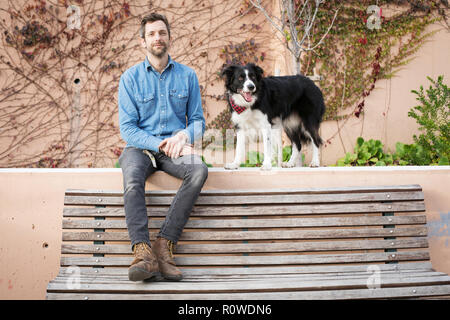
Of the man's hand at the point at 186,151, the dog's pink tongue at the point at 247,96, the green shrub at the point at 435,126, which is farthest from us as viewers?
the green shrub at the point at 435,126

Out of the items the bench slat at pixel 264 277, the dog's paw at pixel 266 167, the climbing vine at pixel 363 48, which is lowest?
the bench slat at pixel 264 277

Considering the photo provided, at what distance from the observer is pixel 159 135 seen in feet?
8.48

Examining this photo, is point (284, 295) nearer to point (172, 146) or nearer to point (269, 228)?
point (269, 228)

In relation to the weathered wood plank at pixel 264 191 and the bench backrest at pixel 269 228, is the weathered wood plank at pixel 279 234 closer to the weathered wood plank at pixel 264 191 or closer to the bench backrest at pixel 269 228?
the bench backrest at pixel 269 228

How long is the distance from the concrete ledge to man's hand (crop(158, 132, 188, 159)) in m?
0.22

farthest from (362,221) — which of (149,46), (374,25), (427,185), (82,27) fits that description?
(82,27)

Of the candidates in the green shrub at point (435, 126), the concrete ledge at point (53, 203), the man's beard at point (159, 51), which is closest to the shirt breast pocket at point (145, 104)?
the man's beard at point (159, 51)

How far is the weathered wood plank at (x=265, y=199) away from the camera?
92.9 inches

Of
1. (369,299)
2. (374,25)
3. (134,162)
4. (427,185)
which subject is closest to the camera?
(369,299)

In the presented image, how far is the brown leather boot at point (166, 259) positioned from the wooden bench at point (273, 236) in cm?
7

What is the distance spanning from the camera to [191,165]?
7.72ft

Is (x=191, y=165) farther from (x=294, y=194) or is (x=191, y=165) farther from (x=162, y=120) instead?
(x=294, y=194)

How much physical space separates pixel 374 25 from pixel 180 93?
3.66 metres

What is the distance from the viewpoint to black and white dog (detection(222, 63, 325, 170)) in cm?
296
